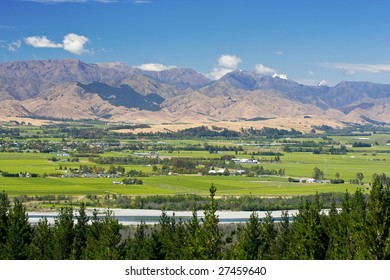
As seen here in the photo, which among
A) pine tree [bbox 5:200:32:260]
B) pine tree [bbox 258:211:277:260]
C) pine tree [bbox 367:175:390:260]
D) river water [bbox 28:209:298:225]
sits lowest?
river water [bbox 28:209:298:225]

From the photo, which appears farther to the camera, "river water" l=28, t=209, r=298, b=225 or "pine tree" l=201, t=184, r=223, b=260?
"river water" l=28, t=209, r=298, b=225

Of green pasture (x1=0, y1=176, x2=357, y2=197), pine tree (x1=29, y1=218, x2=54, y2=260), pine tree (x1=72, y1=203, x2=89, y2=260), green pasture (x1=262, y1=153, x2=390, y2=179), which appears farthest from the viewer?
green pasture (x1=262, y1=153, x2=390, y2=179)

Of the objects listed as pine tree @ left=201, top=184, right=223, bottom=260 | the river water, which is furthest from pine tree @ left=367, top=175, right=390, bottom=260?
the river water

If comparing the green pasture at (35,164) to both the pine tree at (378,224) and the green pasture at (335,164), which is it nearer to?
the green pasture at (335,164)

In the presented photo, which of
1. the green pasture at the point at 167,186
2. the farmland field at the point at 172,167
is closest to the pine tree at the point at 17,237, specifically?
the farmland field at the point at 172,167

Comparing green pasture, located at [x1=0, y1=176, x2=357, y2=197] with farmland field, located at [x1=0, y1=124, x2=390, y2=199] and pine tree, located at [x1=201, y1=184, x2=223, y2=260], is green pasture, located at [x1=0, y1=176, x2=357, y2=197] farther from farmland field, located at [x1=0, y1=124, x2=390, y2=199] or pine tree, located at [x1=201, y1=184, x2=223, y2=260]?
pine tree, located at [x1=201, y1=184, x2=223, y2=260]

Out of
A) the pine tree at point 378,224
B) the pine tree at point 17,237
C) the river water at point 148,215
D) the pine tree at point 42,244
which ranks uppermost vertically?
the pine tree at point 378,224

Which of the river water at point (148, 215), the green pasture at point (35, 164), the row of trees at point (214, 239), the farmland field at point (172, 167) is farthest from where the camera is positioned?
the green pasture at point (35, 164)

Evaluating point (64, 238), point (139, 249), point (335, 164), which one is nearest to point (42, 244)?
point (64, 238)

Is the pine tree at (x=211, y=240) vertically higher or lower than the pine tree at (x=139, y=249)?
higher
